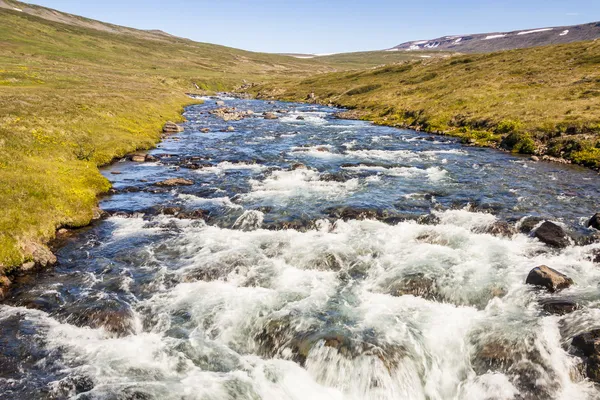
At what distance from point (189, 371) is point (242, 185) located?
22.2 meters

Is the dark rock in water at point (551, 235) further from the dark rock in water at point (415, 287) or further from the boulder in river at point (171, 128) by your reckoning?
the boulder in river at point (171, 128)

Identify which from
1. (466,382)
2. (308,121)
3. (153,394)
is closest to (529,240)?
(466,382)

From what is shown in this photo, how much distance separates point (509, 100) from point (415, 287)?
209 ft

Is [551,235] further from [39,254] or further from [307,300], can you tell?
[39,254]

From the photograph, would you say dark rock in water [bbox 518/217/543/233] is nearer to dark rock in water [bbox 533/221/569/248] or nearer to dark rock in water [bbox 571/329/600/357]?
dark rock in water [bbox 533/221/569/248]

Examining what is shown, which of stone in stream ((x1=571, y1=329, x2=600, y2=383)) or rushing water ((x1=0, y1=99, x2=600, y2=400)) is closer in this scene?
stone in stream ((x1=571, y1=329, x2=600, y2=383))

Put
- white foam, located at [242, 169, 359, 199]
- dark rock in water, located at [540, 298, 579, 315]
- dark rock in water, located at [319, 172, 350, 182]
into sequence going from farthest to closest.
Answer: dark rock in water, located at [319, 172, 350, 182] → white foam, located at [242, 169, 359, 199] → dark rock in water, located at [540, 298, 579, 315]

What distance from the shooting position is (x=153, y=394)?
40.7 feet

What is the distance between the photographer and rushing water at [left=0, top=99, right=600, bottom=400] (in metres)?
13.2

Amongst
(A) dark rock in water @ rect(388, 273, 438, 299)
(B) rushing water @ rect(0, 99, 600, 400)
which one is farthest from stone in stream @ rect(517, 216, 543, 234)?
(A) dark rock in water @ rect(388, 273, 438, 299)

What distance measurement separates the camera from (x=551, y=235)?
74.2 ft

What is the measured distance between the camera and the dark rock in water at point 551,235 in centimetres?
2217

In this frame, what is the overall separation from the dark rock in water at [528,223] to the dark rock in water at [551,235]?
824 millimetres

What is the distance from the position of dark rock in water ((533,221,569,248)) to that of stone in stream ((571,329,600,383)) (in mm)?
9175
